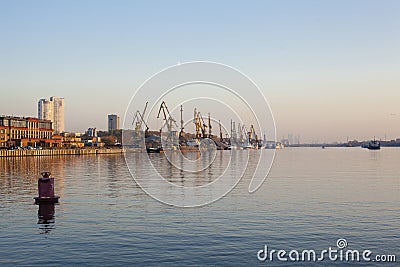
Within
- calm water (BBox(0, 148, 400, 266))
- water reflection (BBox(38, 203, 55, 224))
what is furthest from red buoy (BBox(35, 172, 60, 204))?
calm water (BBox(0, 148, 400, 266))

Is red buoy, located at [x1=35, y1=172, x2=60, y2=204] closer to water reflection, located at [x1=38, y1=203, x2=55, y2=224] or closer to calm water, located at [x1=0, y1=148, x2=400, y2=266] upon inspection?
water reflection, located at [x1=38, y1=203, x2=55, y2=224]

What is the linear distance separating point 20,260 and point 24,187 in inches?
1305

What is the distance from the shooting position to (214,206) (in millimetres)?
39875

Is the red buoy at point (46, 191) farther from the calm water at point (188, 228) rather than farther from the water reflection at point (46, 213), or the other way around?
the calm water at point (188, 228)

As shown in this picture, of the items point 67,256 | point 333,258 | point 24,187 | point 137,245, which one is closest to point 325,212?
point 333,258

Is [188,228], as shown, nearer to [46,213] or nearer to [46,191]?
[46,213]

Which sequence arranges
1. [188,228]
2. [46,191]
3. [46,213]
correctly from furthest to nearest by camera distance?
1. [46,191]
2. [46,213]
3. [188,228]

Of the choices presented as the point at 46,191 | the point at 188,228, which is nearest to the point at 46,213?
the point at 46,191

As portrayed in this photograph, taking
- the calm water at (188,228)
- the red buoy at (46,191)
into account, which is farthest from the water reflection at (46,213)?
the red buoy at (46,191)

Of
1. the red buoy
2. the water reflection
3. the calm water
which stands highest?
the red buoy

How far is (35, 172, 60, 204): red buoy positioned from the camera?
40.2 meters

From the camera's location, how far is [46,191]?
40656mm

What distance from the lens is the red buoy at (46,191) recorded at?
40.2 m

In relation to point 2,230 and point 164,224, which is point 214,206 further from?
point 2,230
